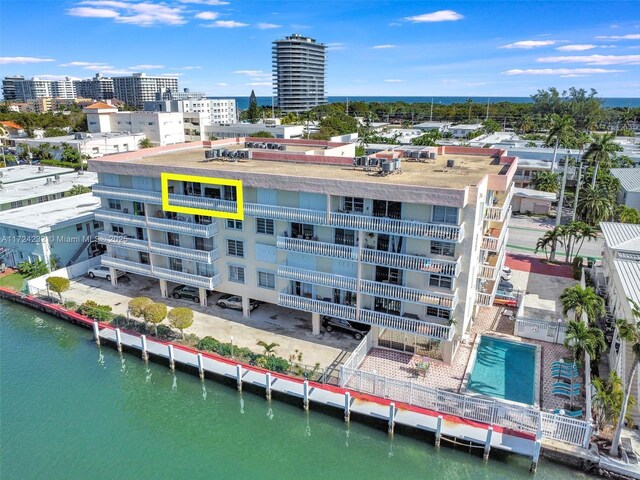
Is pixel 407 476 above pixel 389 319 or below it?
below

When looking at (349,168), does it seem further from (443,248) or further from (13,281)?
(13,281)

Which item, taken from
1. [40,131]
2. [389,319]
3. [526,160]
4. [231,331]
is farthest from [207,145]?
[40,131]

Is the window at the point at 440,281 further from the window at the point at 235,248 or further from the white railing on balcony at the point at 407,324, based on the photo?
the window at the point at 235,248

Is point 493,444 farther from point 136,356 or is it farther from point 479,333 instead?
point 136,356

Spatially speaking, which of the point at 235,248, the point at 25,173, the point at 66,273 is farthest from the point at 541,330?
the point at 25,173

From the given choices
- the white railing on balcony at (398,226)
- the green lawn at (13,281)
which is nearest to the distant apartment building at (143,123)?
the green lawn at (13,281)
